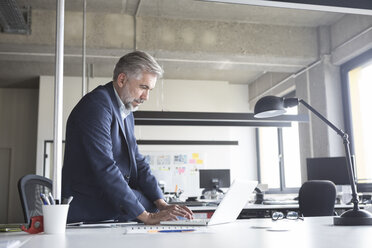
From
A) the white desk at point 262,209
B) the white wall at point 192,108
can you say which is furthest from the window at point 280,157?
the white desk at point 262,209

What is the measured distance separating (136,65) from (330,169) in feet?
13.1

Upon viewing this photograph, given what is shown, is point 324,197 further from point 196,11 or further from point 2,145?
point 2,145

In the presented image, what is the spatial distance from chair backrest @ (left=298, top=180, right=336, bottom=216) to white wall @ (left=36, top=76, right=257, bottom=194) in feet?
14.9

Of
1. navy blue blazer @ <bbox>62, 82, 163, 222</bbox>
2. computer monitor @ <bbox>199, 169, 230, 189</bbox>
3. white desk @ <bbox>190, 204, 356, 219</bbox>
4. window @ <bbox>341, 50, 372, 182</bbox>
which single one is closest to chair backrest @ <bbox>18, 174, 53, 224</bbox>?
navy blue blazer @ <bbox>62, 82, 163, 222</bbox>

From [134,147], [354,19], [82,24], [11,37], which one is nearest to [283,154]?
[354,19]

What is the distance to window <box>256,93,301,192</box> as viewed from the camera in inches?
324

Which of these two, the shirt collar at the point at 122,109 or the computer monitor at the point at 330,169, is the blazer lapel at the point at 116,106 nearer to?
the shirt collar at the point at 122,109

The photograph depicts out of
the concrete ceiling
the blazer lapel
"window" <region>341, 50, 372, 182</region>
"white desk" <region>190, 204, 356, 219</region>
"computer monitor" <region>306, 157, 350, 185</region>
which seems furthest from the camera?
"window" <region>341, 50, 372, 182</region>

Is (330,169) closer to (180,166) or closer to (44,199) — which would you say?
(180,166)

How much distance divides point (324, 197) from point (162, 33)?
335 cm

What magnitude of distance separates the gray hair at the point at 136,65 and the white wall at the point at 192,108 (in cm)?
626

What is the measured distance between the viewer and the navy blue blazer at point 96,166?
1636 millimetres

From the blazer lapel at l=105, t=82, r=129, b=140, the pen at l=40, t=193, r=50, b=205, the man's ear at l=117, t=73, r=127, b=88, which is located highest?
the man's ear at l=117, t=73, r=127, b=88

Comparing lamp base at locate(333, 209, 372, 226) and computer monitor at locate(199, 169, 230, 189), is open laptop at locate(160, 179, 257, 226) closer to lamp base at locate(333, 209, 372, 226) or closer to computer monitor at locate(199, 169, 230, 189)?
lamp base at locate(333, 209, 372, 226)
